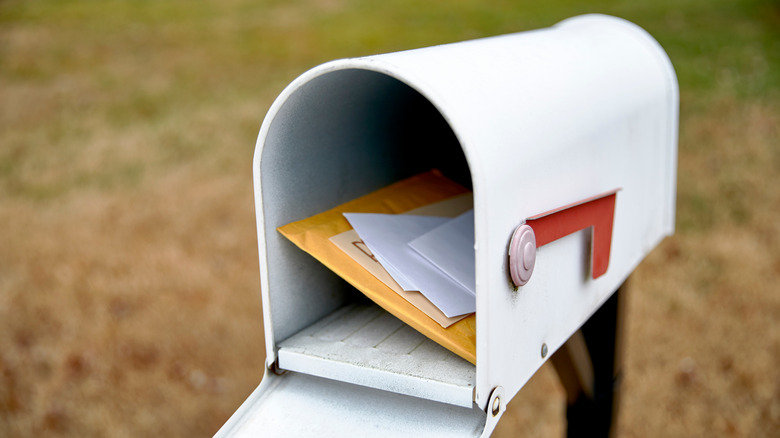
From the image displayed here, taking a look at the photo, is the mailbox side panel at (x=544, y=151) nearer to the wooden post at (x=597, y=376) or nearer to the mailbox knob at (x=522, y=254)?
the mailbox knob at (x=522, y=254)

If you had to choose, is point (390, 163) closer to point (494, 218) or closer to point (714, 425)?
point (494, 218)

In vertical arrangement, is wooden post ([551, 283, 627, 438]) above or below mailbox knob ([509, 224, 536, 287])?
below

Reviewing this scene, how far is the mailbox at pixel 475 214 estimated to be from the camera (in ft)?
2.59

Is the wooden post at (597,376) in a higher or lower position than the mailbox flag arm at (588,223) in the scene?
lower

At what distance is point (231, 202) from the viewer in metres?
4.18

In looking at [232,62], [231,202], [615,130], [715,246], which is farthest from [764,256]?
[232,62]

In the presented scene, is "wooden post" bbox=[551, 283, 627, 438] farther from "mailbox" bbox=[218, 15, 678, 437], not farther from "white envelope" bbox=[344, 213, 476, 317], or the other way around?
"white envelope" bbox=[344, 213, 476, 317]

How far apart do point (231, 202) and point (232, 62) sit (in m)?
3.25

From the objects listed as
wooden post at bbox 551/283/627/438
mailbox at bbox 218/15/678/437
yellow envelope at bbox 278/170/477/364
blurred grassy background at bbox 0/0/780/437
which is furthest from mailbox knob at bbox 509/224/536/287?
blurred grassy background at bbox 0/0/780/437

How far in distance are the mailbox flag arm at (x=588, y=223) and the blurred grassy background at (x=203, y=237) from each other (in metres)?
1.50

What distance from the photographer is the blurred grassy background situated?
256 cm

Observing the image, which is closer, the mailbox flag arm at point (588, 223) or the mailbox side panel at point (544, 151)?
the mailbox side panel at point (544, 151)

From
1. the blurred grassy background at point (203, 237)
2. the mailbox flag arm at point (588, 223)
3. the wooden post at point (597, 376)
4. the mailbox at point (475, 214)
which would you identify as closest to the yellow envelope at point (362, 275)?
the mailbox at point (475, 214)

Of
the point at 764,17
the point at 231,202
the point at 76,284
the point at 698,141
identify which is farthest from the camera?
the point at 764,17
